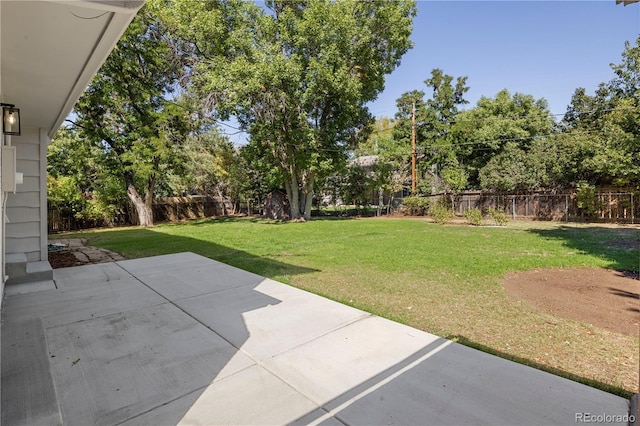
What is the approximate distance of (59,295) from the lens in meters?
4.25

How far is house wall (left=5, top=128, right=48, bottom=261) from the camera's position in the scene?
17.5ft

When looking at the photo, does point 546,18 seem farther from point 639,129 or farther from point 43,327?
point 43,327

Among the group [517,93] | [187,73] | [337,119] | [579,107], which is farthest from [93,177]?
[579,107]

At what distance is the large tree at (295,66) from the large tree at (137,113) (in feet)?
5.40

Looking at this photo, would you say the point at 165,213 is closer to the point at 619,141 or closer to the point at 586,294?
the point at 586,294

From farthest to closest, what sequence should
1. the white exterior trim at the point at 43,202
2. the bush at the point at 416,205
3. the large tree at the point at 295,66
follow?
the bush at the point at 416,205, the large tree at the point at 295,66, the white exterior trim at the point at 43,202

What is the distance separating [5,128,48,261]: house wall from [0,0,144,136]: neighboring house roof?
5.52 ft

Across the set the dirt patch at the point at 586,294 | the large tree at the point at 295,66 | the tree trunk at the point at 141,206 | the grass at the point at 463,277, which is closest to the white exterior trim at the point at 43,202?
the grass at the point at 463,277

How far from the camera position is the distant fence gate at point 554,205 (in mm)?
13477

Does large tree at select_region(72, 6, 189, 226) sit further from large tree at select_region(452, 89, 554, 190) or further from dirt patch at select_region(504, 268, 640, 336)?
large tree at select_region(452, 89, 554, 190)

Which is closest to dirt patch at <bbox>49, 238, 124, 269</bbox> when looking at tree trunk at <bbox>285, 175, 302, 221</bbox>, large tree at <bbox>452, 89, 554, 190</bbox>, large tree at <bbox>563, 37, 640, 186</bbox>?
tree trunk at <bbox>285, 175, 302, 221</bbox>

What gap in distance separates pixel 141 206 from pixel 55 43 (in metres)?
15.3

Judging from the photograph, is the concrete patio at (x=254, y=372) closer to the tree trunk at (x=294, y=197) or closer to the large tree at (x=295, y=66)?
the large tree at (x=295, y=66)

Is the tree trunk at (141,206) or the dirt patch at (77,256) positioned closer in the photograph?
the dirt patch at (77,256)
